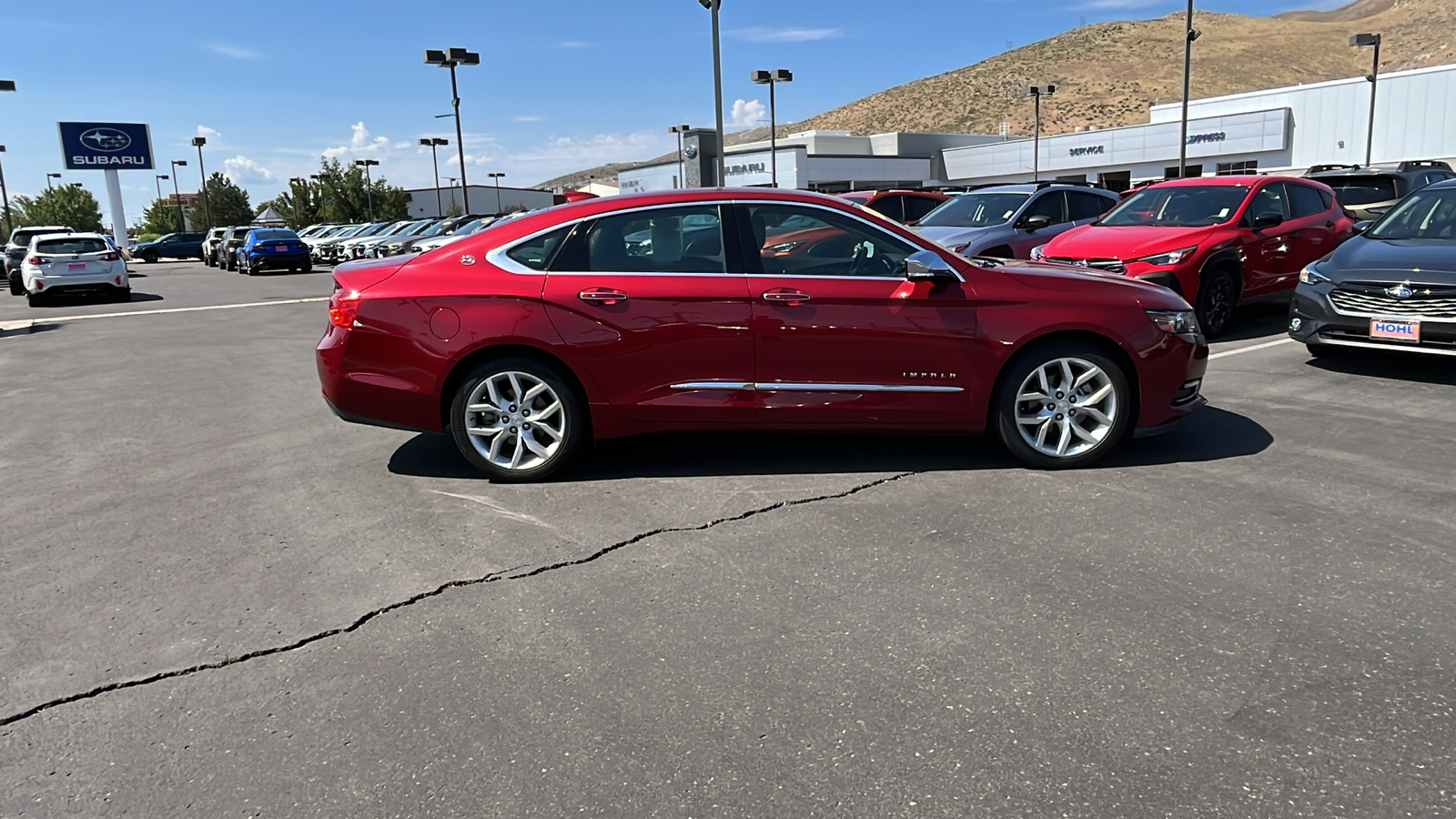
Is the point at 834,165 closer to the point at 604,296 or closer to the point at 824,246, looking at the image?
the point at 824,246

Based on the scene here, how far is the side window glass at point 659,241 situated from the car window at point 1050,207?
850 centimetres

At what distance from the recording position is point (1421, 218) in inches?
348

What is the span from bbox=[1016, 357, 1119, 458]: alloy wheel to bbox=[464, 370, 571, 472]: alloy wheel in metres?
2.57

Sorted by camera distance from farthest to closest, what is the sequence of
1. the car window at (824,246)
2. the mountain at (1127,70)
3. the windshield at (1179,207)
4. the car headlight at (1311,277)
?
the mountain at (1127,70) < the windshield at (1179,207) < the car headlight at (1311,277) < the car window at (824,246)

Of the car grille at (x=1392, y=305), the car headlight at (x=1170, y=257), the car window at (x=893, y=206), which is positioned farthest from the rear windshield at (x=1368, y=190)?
the car grille at (x=1392, y=305)

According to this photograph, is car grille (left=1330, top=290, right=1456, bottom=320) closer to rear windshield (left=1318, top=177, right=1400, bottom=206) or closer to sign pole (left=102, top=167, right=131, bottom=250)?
rear windshield (left=1318, top=177, right=1400, bottom=206)

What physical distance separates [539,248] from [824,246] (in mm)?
1570

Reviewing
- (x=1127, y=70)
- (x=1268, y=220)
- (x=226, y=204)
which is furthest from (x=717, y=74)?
(x=1127, y=70)

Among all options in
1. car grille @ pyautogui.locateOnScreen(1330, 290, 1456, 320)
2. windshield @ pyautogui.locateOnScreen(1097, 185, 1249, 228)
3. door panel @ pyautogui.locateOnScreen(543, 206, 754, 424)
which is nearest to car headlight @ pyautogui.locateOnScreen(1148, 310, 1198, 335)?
door panel @ pyautogui.locateOnScreen(543, 206, 754, 424)

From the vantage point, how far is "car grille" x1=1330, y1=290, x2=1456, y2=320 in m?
7.38

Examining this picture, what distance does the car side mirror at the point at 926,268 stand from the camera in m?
5.32

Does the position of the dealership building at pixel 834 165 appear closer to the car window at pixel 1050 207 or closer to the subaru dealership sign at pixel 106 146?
the subaru dealership sign at pixel 106 146

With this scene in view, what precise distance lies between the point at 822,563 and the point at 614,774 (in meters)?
1.67

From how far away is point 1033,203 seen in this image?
1309 cm
